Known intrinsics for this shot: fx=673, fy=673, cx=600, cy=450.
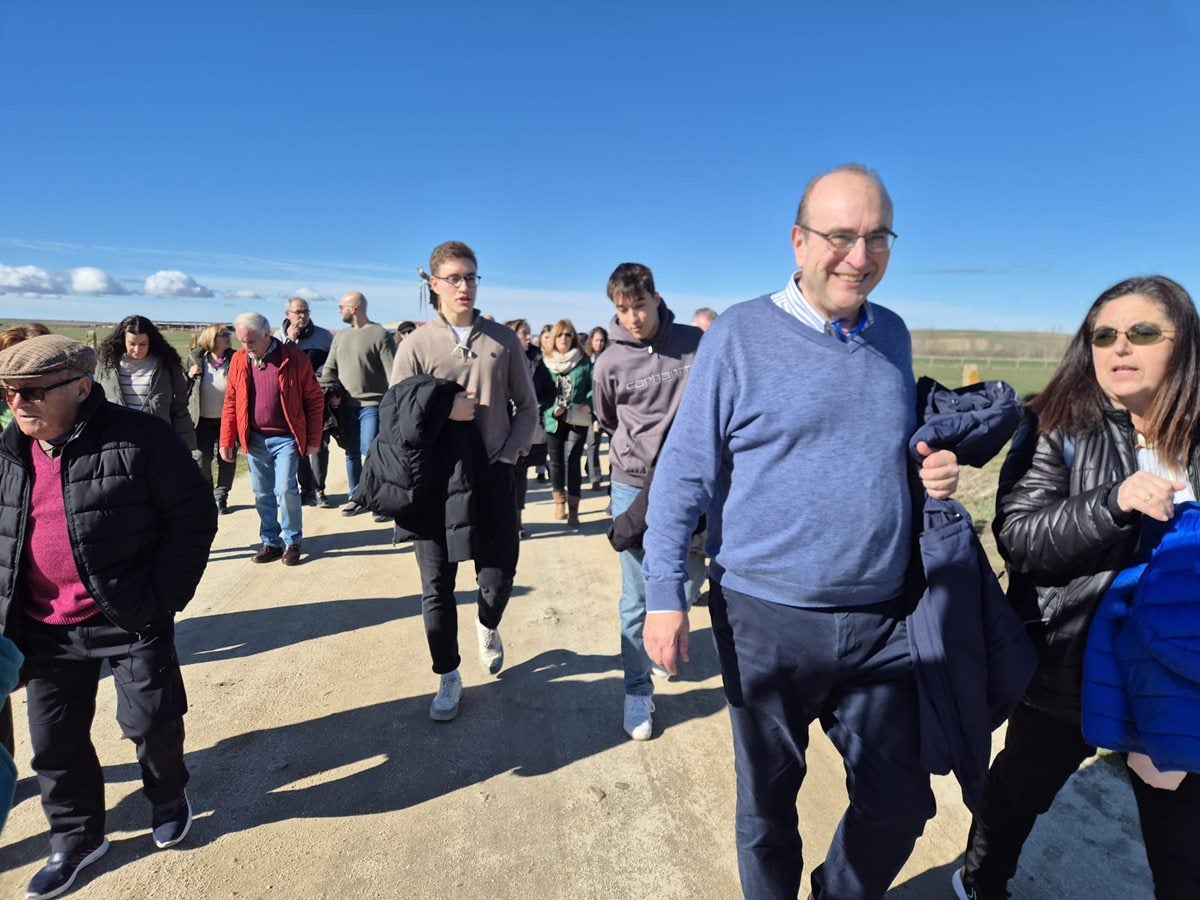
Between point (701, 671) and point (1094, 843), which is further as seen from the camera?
point (701, 671)

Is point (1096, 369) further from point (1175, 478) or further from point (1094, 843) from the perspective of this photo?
point (1094, 843)

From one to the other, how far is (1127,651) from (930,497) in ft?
2.03

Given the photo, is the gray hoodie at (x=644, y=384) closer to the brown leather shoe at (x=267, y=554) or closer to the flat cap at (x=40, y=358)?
the flat cap at (x=40, y=358)

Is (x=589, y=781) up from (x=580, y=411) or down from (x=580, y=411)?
down

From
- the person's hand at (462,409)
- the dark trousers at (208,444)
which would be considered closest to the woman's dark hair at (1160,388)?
the person's hand at (462,409)

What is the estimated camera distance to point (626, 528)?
3027 mm

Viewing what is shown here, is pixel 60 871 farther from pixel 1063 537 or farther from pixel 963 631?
pixel 1063 537

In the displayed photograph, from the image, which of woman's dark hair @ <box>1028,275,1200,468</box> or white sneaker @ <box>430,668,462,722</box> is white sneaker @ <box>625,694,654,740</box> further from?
woman's dark hair @ <box>1028,275,1200,468</box>

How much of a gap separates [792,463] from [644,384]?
69.3 inches

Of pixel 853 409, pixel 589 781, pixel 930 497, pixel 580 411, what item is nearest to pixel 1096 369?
pixel 930 497

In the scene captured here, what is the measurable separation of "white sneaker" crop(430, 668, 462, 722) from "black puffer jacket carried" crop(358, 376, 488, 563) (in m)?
0.70

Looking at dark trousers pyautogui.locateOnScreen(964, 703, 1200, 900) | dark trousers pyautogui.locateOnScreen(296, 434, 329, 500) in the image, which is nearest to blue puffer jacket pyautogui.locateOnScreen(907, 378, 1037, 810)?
dark trousers pyautogui.locateOnScreen(964, 703, 1200, 900)

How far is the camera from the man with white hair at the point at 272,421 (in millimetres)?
5715

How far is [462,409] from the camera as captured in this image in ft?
10.7
